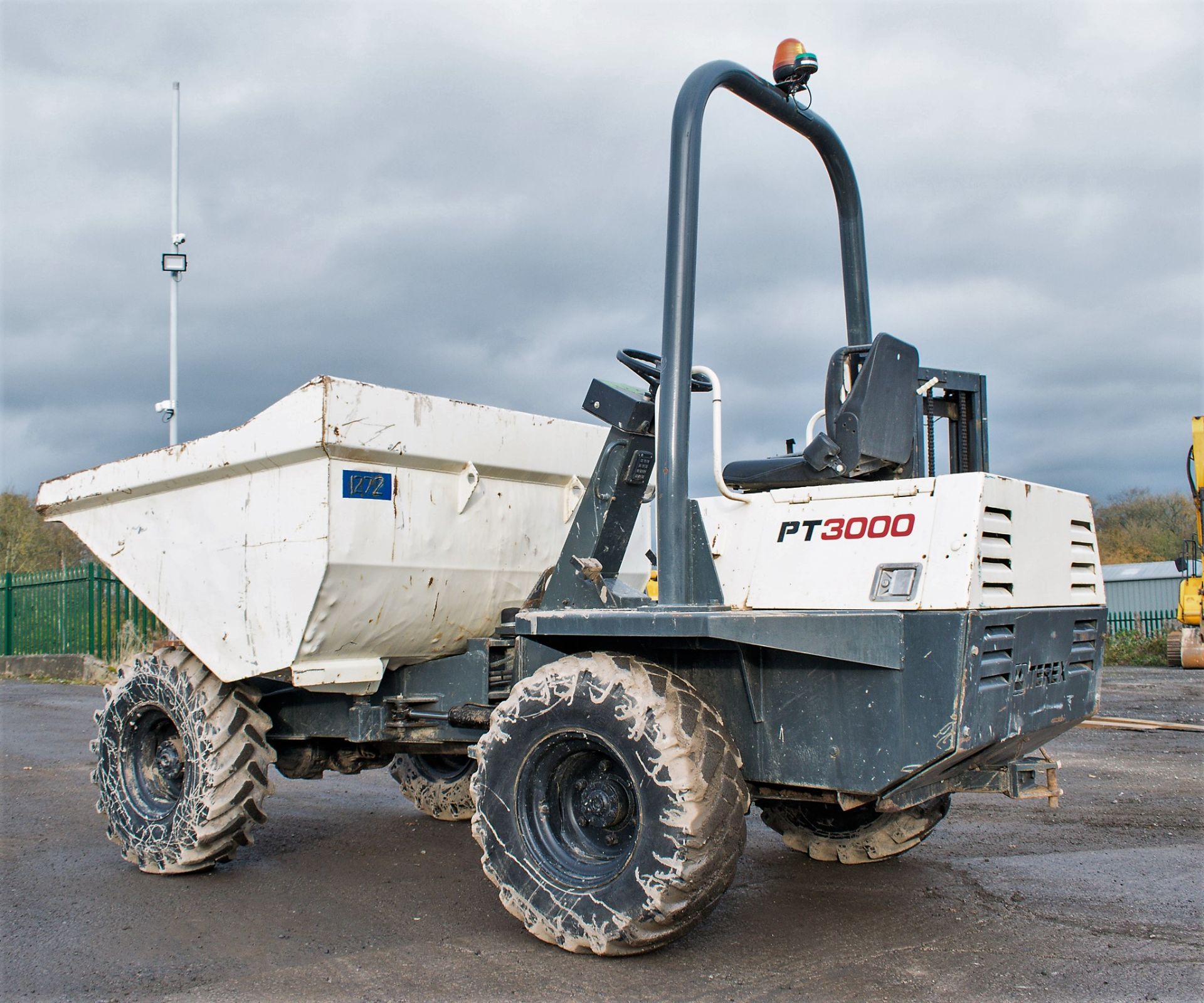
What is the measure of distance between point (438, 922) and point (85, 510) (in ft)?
10.0

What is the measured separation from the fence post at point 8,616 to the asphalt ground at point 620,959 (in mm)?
14107

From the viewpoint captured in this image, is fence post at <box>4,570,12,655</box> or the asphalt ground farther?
fence post at <box>4,570,12,655</box>

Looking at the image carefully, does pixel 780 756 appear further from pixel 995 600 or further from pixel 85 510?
pixel 85 510

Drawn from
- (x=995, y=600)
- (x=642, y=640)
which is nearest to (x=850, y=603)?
(x=995, y=600)

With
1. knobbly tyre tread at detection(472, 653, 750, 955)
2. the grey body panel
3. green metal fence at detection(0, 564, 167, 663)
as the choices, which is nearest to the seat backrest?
the grey body panel

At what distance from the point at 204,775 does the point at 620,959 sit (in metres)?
2.35

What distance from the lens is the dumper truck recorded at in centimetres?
375

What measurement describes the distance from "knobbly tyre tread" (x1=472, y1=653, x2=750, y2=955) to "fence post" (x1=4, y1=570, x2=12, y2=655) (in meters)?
18.2

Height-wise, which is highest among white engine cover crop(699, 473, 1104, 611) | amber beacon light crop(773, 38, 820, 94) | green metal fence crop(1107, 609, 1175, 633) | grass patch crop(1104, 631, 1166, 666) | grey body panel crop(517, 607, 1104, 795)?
amber beacon light crop(773, 38, 820, 94)

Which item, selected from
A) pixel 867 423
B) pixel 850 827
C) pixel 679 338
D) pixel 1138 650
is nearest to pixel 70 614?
pixel 850 827

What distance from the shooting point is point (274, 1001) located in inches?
144

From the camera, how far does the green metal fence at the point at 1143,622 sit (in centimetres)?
2333

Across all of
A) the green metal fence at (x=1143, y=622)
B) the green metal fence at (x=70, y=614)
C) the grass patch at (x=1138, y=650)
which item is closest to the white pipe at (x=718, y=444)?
the green metal fence at (x=70, y=614)

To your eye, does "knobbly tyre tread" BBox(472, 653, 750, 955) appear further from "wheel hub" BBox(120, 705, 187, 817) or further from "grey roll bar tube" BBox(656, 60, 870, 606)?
"wheel hub" BBox(120, 705, 187, 817)
